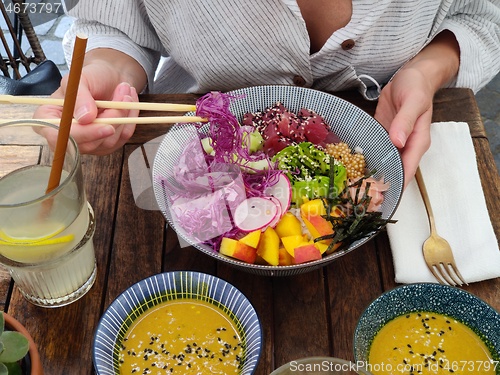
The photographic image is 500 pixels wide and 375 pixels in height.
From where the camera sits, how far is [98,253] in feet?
3.81

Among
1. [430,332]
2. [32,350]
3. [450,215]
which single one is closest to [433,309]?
[430,332]

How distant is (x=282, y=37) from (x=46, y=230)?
2.45ft

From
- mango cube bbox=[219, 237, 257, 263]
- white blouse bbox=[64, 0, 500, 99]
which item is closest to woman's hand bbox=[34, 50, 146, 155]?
white blouse bbox=[64, 0, 500, 99]

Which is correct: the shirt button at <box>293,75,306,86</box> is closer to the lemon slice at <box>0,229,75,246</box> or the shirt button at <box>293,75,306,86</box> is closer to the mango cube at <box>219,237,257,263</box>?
the mango cube at <box>219,237,257,263</box>

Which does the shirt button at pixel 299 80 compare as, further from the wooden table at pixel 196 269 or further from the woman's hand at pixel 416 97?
the wooden table at pixel 196 269

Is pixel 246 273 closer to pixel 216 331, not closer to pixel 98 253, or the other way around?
pixel 216 331

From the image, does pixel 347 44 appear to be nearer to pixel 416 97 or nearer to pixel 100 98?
pixel 416 97

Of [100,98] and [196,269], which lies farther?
[100,98]

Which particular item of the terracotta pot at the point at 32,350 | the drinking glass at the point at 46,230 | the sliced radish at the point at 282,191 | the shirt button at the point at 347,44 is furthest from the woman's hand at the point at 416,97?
the terracotta pot at the point at 32,350

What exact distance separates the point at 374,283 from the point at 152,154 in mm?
564

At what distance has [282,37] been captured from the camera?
141cm

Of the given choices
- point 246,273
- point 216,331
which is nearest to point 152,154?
point 246,273

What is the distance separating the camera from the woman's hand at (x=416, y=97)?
1216 millimetres

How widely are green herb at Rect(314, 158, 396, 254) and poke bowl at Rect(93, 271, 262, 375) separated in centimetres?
21
